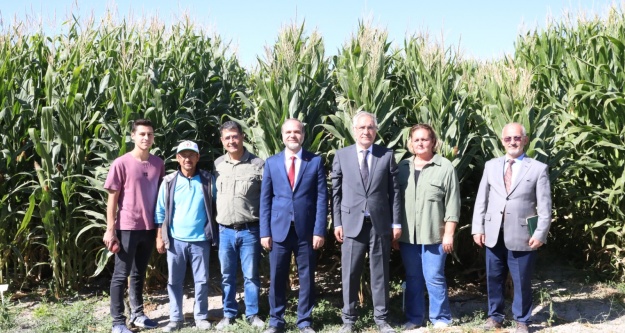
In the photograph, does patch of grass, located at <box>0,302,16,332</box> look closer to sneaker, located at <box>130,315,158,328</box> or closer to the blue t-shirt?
sneaker, located at <box>130,315,158,328</box>

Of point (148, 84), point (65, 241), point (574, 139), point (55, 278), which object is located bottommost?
point (55, 278)

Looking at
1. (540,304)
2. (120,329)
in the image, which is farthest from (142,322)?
(540,304)

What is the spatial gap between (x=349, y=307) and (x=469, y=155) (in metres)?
1.86

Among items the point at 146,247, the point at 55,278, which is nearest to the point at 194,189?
the point at 146,247

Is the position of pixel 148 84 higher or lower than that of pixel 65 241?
higher

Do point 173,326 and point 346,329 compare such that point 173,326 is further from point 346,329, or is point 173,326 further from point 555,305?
point 555,305

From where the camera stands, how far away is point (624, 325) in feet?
17.1

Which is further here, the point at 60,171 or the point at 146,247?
the point at 60,171

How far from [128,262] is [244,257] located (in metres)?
0.97

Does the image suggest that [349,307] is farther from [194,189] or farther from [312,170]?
[194,189]

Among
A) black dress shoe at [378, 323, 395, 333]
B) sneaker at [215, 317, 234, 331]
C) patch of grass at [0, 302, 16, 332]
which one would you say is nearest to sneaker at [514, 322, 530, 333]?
black dress shoe at [378, 323, 395, 333]

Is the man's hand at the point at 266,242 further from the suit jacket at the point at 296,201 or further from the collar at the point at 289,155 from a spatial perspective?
the collar at the point at 289,155

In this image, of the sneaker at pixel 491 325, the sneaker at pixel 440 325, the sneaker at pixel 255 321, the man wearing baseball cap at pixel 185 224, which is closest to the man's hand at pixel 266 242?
the man wearing baseball cap at pixel 185 224

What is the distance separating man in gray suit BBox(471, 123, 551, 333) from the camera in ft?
15.7
